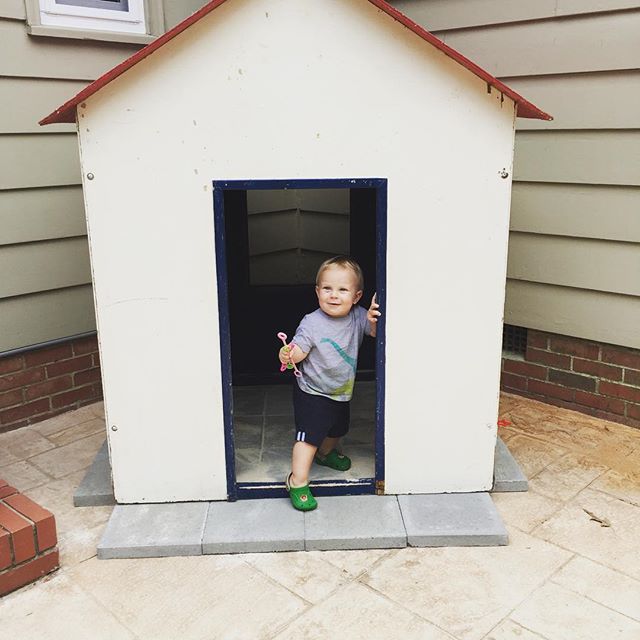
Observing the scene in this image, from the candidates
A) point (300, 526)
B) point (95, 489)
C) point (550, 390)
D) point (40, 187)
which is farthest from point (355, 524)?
point (40, 187)

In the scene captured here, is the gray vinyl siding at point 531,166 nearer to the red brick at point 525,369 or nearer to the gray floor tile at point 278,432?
the red brick at point 525,369

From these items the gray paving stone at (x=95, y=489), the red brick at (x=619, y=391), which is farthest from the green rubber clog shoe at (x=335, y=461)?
the red brick at (x=619, y=391)

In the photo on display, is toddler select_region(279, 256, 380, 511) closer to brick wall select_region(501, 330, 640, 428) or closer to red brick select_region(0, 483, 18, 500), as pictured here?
red brick select_region(0, 483, 18, 500)

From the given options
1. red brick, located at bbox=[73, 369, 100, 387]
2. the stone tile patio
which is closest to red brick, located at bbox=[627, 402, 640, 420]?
the stone tile patio

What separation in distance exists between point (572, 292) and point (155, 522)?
2713 mm

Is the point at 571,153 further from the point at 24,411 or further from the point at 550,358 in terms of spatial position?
the point at 24,411

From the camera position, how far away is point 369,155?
2846 mm

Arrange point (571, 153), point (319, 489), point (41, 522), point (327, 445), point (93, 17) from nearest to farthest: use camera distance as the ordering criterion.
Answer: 1. point (41, 522)
2. point (319, 489)
3. point (327, 445)
4. point (571, 153)
5. point (93, 17)

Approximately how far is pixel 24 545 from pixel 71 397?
1844mm

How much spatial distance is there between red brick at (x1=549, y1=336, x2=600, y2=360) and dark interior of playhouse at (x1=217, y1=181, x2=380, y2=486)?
117 cm

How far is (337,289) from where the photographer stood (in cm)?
307

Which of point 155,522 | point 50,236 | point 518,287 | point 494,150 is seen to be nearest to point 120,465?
point 155,522

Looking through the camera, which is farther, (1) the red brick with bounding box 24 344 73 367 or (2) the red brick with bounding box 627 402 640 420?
(1) the red brick with bounding box 24 344 73 367

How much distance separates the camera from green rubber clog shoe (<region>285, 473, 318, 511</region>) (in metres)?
3.08
